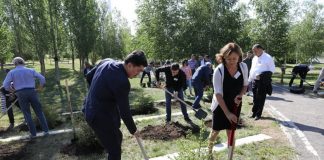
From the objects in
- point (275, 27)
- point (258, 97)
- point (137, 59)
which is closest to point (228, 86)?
point (137, 59)

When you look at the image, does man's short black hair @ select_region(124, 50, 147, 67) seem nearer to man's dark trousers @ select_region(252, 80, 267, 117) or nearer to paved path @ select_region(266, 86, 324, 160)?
paved path @ select_region(266, 86, 324, 160)

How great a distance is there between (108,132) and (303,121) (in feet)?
20.5

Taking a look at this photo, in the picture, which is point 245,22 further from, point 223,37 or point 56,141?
point 56,141

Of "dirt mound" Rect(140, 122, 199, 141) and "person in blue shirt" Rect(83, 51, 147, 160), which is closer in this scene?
"person in blue shirt" Rect(83, 51, 147, 160)

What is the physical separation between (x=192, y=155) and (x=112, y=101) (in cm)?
127

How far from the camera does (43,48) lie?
21.8 metres

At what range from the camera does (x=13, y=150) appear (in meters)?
6.61

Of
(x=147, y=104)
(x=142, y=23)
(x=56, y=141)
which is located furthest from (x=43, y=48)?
(x=56, y=141)

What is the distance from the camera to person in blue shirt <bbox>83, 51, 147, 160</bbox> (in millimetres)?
→ 3438

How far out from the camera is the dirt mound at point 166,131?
705cm

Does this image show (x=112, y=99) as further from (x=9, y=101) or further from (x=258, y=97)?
(x=9, y=101)

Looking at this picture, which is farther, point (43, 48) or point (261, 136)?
point (43, 48)

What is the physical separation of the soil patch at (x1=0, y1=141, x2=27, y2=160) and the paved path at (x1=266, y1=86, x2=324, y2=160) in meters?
5.49

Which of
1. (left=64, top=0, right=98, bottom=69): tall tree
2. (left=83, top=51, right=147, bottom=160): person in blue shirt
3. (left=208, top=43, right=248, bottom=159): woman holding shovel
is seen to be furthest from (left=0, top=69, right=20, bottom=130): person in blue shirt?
(left=64, top=0, right=98, bottom=69): tall tree
